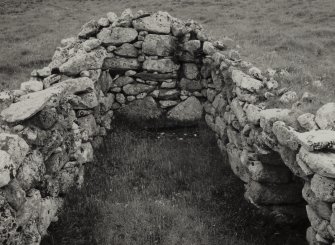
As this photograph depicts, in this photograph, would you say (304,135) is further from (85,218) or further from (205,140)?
(205,140)

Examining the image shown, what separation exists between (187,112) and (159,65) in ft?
4.82

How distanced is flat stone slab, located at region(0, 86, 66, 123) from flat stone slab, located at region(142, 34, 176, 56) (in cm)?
408

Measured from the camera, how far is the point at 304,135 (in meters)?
5.26

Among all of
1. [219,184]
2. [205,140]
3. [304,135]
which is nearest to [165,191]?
[219,184]

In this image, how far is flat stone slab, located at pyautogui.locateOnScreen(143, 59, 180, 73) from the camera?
400 inches

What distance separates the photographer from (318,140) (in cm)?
493

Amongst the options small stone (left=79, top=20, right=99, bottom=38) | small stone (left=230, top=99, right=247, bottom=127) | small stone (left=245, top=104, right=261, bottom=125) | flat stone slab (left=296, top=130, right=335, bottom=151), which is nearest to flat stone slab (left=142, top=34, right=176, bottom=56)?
small stone (left=79, top=20, right=99, bottom=38)

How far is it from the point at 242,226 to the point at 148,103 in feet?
15.4

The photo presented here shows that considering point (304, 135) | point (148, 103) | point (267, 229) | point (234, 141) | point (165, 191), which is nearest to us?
point (304, 135)

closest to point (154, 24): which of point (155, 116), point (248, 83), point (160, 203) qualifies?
point (155, 116)

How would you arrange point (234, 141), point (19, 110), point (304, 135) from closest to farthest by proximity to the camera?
1. point (304, 135)
2. point (19, 110)
3. point (234, 141)

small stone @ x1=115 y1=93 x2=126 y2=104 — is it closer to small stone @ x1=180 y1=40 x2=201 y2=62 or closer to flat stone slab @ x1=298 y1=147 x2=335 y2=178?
small stone @ x1=180 y1=40 x2=201 y2=62

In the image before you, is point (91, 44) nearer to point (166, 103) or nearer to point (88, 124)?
point (88, 124)

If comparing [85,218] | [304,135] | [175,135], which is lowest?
[175,135]
